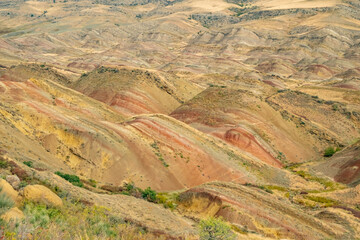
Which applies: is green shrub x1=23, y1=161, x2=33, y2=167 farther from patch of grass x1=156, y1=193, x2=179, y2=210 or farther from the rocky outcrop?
the rocky outcrop

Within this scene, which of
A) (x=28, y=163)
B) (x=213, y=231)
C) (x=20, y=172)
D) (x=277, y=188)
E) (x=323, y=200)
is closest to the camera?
(x=213, y=231)

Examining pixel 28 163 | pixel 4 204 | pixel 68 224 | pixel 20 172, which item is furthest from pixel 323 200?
pixel 4 204

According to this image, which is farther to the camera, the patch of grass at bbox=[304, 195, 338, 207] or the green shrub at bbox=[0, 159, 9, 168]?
the patch of grass at bbox=[304, 195, 338, 207]

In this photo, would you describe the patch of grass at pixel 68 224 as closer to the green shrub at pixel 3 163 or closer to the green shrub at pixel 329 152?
the green shrub at pixel 3 163

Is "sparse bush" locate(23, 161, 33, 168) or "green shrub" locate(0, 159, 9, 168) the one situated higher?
"green shrub" locate(0, 159, 9, 168)

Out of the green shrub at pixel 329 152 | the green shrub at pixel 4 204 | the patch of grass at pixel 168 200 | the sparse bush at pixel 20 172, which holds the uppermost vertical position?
the green shrub at pixel 4 204

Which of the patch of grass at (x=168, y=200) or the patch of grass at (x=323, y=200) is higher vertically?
the patch of grass at (x=168, y=200)

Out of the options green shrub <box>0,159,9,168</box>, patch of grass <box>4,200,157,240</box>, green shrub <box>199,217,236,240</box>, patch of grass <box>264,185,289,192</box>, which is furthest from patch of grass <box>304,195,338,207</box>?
green shrub <box>0,159,9,168</box>

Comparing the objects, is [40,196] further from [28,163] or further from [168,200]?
[168,200]

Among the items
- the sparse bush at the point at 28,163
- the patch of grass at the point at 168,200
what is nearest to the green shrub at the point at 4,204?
the sparse bush at the point at 28,163

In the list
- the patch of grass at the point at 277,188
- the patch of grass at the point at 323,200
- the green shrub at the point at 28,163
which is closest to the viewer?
the green shrub at the point at 28,163

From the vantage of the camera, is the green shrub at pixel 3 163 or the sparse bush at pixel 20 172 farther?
the green shrub at pixel 3 163

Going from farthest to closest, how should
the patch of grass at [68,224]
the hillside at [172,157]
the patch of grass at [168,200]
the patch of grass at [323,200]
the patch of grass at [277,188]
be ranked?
1. the patch of grass at [277,188]
2. the patch of grass at [323,200]
3. the patch of grass at [168,200]
4. the hillside at [172,157]
5. the patch of grass at [68,224]

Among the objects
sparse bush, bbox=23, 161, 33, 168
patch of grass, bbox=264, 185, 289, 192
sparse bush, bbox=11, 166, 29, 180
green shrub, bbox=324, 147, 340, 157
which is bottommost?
green shrub, bbox=324, 147, 340, 157
